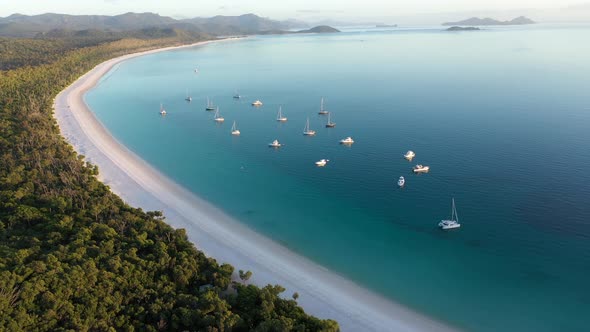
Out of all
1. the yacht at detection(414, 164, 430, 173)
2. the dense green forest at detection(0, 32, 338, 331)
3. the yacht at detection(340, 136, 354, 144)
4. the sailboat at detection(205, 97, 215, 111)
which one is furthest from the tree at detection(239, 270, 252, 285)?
the sailboat at detection(205, 97, 215, 111)

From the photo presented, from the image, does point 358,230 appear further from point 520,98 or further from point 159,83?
point 159,83

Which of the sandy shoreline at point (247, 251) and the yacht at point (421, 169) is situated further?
the yacht at point (421, 169)

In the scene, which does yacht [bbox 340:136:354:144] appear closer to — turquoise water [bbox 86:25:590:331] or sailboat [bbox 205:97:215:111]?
turquoise water [bbox 86:25:590:331]

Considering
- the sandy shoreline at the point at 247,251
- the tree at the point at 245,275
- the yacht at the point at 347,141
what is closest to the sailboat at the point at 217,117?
the sandy shoreline at the point at 247,251

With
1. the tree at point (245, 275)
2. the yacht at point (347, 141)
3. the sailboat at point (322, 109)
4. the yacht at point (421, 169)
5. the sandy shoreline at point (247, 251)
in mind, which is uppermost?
the sailboat at point (322, 109)

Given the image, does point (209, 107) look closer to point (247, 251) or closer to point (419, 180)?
point (419, 180)

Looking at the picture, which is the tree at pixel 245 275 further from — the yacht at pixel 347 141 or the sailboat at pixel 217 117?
the sailboat at pixel 217 117
